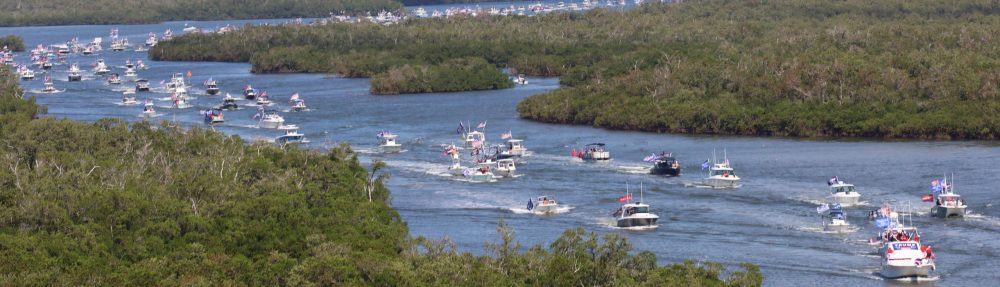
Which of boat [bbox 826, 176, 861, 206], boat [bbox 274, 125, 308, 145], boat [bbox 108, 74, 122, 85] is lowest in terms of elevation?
boat [bbox 826, 176, 861, 206]

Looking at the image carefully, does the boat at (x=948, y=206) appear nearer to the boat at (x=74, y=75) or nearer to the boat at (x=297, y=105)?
the boat at (x=297, y=105)

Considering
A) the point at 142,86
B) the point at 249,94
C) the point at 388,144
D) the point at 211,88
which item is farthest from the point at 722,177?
the point at 142,86

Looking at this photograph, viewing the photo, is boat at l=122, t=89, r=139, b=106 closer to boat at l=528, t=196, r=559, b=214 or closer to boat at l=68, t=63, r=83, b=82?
boat at l=68, t=63, r=83, b=82

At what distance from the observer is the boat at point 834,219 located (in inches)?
2514

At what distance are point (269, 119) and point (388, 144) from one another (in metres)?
18.3

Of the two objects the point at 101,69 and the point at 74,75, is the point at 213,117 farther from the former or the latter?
the point at 101,69

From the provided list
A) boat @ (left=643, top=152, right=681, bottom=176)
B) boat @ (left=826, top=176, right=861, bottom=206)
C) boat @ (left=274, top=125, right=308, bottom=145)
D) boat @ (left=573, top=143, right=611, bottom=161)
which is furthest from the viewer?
boat @ (left=274, top=125, right=308, bottom=145)

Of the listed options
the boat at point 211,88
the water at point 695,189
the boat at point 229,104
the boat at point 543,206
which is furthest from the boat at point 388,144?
the boat at point 211,88

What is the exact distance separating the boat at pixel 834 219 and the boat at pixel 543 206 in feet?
37.2

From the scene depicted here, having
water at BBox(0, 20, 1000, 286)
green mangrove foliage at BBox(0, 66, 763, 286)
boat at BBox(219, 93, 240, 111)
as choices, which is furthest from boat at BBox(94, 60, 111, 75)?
green mangrove foliage at BBox(0, 66, 763, 286)

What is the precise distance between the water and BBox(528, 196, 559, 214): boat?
Result: 0.59 metres

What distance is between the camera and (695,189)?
249 feet

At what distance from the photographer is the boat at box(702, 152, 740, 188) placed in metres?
75.7

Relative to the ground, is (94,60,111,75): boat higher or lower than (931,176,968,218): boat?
higher
